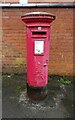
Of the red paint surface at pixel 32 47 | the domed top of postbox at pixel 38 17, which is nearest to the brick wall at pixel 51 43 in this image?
the red paint surface at pixel 32 47

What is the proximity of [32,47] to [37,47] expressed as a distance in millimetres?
102

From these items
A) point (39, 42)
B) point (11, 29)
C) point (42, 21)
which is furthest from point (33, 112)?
point (11, 29)

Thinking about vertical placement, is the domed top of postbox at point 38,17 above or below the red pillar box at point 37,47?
above

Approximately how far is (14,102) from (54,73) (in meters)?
1.77

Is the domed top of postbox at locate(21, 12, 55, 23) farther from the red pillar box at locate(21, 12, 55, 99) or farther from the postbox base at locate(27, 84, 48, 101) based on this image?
the postbox base at locate(27, 84, 48, 101)

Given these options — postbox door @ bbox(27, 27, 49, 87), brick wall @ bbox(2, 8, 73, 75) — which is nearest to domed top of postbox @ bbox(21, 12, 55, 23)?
postbox door @ bbox(27, 27, 49, 87)

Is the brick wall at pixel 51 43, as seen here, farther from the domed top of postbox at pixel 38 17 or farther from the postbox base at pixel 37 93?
the domed top of postbox at pixel 38 17

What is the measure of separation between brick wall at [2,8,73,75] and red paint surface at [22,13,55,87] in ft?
→ 4.84

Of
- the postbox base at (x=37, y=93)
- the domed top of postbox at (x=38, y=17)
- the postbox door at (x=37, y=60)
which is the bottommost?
the postbox base at (x=37, y=93)

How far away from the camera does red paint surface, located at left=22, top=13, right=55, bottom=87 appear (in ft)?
15.5

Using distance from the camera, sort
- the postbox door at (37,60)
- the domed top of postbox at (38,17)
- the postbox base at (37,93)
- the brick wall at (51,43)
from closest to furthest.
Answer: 1. the domed top of postbox at (38,17)
2. the postbox door at (37,60)
3. the postbox base at (37,93)
4. the brick wall at (51,43)

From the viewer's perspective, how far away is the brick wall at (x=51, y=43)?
20.7 ft

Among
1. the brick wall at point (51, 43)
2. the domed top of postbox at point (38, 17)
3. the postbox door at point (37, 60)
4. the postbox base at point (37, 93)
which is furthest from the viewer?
the brick wall at point (51, 43)

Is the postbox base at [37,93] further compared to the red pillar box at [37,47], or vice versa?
the postbox base at [37,93]
